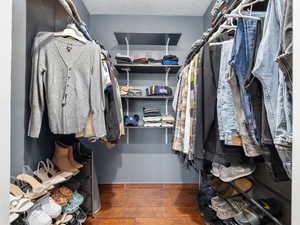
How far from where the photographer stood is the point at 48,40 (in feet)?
4.12

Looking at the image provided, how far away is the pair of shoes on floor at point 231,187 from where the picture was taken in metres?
1.30

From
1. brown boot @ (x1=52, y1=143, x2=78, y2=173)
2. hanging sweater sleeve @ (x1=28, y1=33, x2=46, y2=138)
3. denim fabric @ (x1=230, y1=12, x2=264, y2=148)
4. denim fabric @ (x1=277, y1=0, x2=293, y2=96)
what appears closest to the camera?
denim fabric @ (x1=277, y1=0, x2=293, y2=96)

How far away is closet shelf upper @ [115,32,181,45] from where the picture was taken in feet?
7.47

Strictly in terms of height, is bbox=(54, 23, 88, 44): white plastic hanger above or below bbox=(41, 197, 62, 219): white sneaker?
above

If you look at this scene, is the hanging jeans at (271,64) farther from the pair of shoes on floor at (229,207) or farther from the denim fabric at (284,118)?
the pair of shoes on floor at (229,207)

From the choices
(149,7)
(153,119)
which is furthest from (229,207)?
(149,7)

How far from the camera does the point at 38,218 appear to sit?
3.54 ft

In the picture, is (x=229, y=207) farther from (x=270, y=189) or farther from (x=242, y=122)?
(x=242, y=122)

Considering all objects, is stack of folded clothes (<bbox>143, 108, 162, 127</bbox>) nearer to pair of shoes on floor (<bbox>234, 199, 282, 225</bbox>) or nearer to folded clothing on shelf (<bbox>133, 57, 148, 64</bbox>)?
folded clothing on shelf (<bbox>133, 57, 148, 64</bbox>)

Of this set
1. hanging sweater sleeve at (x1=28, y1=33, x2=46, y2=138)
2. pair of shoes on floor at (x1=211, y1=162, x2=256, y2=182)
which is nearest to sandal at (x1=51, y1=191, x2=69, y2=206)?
hanging sweater sleeve at (x1=28, y1=33, x2=46, y2=138)

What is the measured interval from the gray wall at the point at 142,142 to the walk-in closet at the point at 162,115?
167mm

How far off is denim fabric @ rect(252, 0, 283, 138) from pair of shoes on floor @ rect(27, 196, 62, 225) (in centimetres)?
129

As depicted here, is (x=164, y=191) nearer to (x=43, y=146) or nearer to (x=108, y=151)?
(x=108, y=151)

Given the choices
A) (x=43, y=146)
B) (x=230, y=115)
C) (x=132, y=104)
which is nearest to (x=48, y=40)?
(x=43, y=146)
